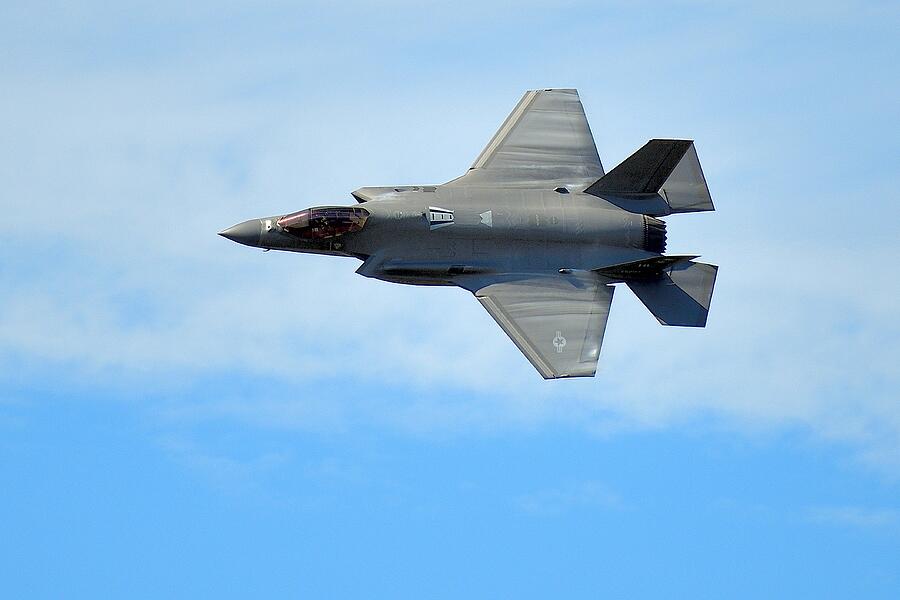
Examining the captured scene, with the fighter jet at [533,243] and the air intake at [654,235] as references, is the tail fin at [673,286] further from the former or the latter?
the air intake at [654,235]

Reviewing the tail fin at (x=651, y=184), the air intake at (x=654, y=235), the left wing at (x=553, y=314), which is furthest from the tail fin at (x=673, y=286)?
the tail fin at (x=651, y=184)

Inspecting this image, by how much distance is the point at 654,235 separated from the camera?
158ft

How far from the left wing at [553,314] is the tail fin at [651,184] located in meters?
2.63

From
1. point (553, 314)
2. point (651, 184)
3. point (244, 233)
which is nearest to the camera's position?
point (553, 314)

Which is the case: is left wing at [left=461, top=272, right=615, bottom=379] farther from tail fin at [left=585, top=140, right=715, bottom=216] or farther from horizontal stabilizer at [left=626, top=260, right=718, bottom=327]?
tail fin at [left=585, top=140, right=715, bottom=216]

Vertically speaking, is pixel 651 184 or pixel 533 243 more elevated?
pixel 651 184

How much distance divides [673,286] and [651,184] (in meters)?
3.04

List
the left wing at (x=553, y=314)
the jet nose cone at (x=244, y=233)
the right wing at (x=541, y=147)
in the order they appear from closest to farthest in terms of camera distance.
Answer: the left wing at (x=553, y=314)
the jet nose cone at (x=244, y=233)
the right wing at (x=541, y=147)

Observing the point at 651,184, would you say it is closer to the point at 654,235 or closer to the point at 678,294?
the point at 654,235

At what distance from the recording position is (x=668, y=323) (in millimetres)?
47781

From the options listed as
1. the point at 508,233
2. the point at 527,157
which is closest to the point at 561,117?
the point at 527,157

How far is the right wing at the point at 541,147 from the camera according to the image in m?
48.8

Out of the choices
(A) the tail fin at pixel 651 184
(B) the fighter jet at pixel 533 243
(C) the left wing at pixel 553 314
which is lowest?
(C) the left wing at pixel 553 314

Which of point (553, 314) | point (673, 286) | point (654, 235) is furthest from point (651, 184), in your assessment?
point (553, 314)
